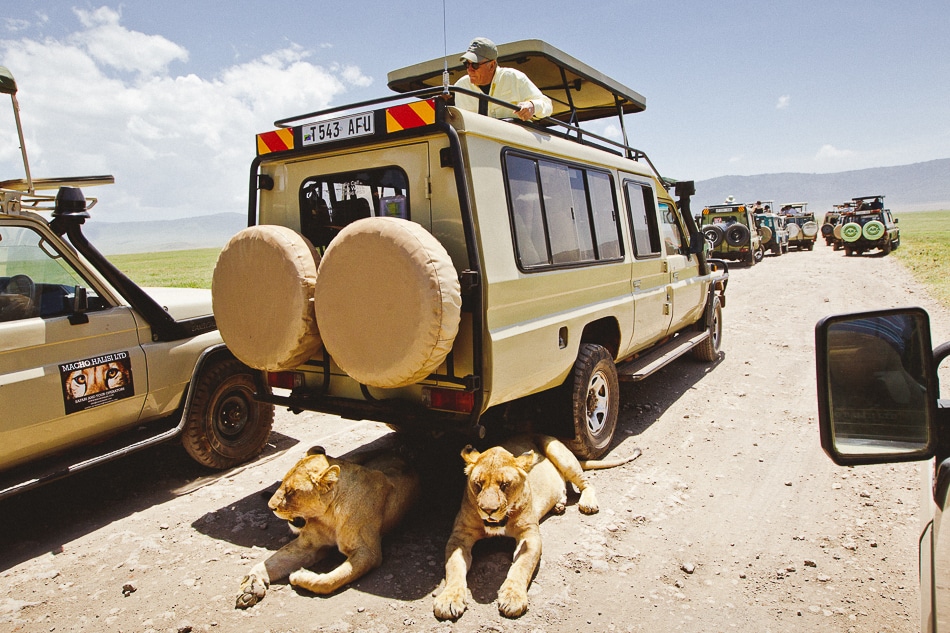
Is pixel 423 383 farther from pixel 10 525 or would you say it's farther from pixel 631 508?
pixel 10 525

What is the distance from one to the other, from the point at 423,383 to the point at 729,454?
276cm

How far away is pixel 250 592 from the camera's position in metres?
3.20

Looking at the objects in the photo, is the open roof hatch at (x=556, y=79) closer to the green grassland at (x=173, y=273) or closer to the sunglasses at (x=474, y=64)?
the sunglasses at (x=474, y=64)

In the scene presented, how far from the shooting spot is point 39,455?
3969 mm

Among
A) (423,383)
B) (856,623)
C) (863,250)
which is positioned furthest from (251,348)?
(863,250)

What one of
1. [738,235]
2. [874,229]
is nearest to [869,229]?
[874,229]

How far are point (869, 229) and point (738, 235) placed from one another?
6732mm

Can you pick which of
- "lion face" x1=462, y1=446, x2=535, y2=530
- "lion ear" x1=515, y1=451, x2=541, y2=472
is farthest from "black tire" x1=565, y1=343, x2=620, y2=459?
"lion face" x1=462, y1=446, x2=535, y2=530

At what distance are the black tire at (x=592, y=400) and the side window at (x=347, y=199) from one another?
175cm

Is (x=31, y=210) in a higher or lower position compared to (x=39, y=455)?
higher

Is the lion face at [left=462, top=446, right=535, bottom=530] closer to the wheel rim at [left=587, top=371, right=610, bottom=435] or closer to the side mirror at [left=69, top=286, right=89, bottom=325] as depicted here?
the wheel rim at [left=587, top=371, right=610, bottom=435]

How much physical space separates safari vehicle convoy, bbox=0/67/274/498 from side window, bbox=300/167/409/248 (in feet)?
4.13

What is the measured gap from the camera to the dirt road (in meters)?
3.02

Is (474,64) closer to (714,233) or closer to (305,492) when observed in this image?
(305,492)
